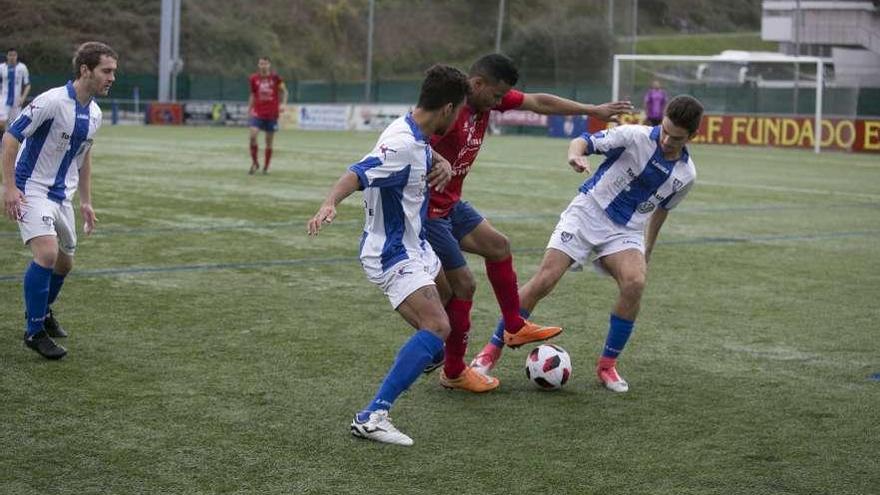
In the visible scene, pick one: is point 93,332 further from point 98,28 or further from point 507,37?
point 507,37

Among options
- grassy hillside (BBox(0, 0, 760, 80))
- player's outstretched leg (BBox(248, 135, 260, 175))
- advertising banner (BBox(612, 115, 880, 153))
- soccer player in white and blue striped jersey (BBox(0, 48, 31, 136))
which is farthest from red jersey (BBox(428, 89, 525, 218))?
grassy hillside (BBox(0, 0, 760, 80))

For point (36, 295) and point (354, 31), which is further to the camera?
point (354, 31)

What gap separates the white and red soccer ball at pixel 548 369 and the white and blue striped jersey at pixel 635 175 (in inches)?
36.9

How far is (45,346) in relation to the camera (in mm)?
6629

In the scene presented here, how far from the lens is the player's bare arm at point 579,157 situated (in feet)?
20.6

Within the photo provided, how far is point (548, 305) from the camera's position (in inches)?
347

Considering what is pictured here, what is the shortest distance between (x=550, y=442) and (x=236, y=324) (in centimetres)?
307

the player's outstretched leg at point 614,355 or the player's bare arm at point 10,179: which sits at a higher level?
the player's bare arm at point 10,179

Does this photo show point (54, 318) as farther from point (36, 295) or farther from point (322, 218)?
point (322, 218)

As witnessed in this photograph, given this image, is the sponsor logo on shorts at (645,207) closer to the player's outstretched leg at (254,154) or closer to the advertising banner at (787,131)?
the player's outstretched leg at (254,154)

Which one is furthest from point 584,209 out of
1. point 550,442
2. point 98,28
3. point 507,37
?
point 507,37

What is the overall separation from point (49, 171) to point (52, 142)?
6.6 inches

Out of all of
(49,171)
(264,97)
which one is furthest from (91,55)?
(264,97)

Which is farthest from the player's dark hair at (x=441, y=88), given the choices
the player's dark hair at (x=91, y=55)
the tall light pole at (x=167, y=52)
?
the tall light pole at (x=167, y=52)
